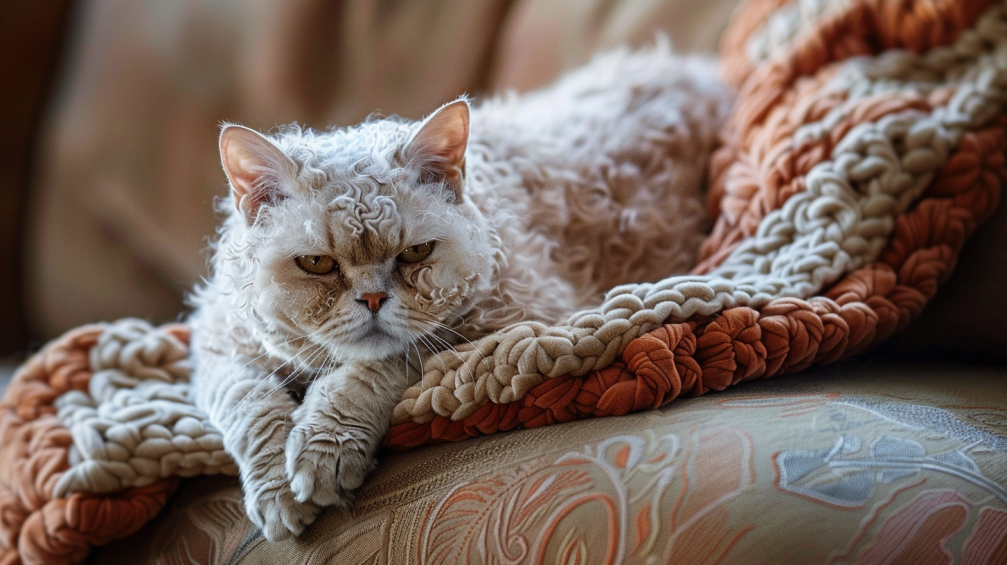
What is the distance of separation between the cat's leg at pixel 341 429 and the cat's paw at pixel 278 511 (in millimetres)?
12

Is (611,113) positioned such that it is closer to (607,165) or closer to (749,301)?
(607,165)

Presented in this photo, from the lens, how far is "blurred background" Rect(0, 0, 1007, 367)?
1.31 meters

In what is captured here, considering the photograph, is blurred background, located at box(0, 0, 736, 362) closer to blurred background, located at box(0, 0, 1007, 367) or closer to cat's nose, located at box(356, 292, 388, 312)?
blurred background, located at box(0, 0, 1007, 367)

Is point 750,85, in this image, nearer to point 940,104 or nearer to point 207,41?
point 940,104

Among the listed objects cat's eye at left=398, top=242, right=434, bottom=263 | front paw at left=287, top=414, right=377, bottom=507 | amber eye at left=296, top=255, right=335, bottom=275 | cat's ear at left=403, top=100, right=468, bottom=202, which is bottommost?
front paw at left=287, top=414, right=377, bottom=507

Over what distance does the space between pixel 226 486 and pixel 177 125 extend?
2.56ft

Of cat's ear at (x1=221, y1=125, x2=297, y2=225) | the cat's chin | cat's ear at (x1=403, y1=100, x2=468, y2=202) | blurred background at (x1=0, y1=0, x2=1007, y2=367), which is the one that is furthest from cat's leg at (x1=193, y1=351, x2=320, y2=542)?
blurred background at (x1=0, y1=0, x2=1007, y2=367)

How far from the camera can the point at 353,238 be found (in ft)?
2.52

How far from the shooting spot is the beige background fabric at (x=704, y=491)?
0.60 metres

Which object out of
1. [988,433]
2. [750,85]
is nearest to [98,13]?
[750,85]

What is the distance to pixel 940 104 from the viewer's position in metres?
1.03

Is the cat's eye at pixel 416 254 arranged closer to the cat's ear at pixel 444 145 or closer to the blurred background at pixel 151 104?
the cat's ear at pixel 444 145

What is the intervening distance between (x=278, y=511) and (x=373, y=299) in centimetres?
25

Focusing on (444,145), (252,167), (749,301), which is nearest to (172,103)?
(252,167)
